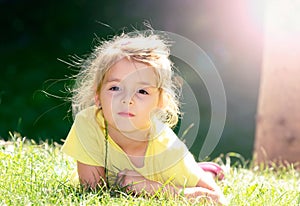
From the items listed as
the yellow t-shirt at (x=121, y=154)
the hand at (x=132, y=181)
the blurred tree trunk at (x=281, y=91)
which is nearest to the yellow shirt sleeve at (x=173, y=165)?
the yellow t-shirt at (x=121, y=154)

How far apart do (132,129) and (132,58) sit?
0.90 ft

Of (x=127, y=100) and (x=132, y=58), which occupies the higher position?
(x=132, y=58)

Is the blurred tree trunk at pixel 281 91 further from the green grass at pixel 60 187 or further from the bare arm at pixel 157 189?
the bare arm at pixel 157 189

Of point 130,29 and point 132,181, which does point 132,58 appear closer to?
point 132,181

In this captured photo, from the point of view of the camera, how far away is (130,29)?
27.5ft

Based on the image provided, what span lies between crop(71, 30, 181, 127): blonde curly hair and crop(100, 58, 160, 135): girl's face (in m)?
0.03

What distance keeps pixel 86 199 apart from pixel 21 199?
252 mm

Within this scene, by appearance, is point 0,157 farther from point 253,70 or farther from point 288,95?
point 253,70

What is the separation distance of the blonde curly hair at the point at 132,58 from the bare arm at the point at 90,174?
10.7 inches

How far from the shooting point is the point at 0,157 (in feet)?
10.4

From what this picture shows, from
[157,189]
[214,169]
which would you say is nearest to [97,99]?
[157,189]

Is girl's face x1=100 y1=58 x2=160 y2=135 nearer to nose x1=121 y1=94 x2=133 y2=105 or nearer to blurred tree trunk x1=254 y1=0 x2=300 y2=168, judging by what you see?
nose x1=121 y1=94 x2=133 y2=105

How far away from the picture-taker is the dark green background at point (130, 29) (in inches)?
322

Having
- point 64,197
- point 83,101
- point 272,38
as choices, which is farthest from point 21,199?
point 272,38
